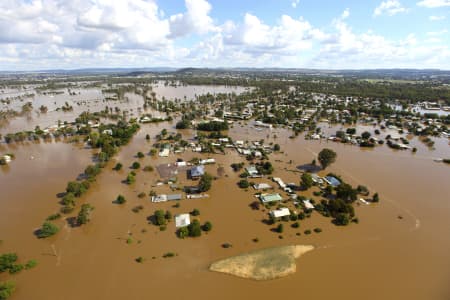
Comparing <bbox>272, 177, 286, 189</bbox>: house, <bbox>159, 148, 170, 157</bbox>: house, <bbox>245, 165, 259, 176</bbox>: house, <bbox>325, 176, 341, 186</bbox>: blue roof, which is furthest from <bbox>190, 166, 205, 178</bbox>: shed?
<bbox>325, 176, 341, 186</bbox>: blue roof

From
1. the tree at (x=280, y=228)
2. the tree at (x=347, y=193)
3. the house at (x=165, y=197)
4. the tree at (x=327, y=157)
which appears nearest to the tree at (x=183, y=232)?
the house at (x=165, y=197)

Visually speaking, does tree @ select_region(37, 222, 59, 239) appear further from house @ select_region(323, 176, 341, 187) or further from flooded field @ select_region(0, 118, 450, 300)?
house @ select_region(323, 176, 341, 187)

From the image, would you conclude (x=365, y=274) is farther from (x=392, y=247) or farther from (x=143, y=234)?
(x=143, y=234)

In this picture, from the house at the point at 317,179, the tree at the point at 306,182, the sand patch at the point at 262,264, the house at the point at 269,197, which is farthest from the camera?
the house at the point at 317,179

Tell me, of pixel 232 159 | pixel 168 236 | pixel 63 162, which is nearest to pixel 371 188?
pixel 232 159

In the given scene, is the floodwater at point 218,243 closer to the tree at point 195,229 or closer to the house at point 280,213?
the tree at point 195,229

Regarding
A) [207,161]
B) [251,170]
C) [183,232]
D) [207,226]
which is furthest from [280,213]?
[207,161]
